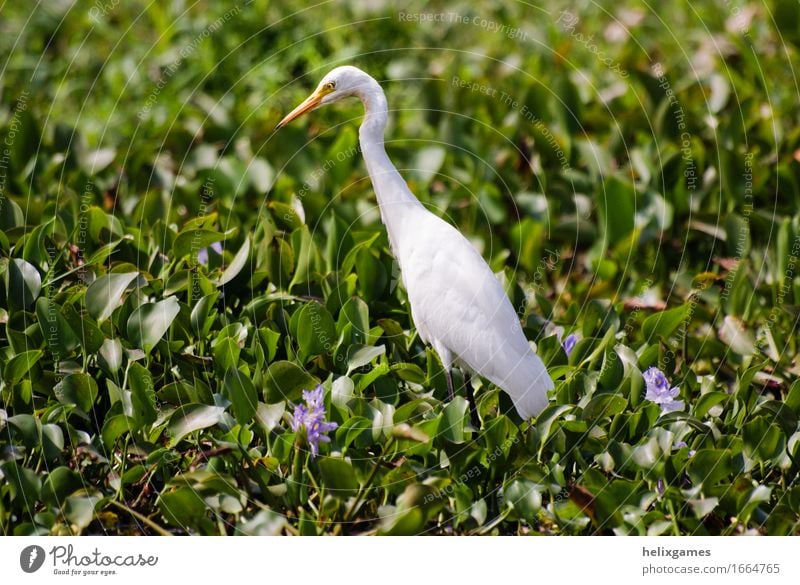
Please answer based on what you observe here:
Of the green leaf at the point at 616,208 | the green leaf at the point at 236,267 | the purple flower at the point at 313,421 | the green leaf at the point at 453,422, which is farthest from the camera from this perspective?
the green leaf at the point at 616,208

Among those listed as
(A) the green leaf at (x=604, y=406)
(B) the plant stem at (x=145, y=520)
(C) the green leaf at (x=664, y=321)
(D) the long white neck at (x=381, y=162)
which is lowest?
(B) the plant stem at (x=145, y=520)

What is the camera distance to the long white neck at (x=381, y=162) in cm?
384

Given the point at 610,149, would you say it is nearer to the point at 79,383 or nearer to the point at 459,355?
the point at 459,355

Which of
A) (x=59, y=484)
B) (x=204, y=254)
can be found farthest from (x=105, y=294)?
(x=59, y=484)

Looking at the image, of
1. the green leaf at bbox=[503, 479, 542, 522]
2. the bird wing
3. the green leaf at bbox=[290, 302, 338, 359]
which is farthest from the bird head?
the green leaf at bbox=[503, 479, 542, 522]

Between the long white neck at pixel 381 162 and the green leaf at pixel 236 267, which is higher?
the long white neck at pixel 381 162

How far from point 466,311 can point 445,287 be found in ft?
0.38

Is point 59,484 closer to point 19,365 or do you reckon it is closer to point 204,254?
point 19,365

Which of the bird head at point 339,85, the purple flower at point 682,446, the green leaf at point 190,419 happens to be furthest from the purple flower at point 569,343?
the green leaf at point 190,419

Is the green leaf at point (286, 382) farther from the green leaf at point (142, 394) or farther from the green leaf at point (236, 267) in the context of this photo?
the green leaf at point (236, 267)

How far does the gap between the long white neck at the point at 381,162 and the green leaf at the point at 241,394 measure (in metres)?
0.84

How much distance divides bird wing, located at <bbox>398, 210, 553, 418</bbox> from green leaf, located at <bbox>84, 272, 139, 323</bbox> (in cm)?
102

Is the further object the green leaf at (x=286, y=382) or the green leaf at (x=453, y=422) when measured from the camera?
the green leaf at (x=286, y=382)
